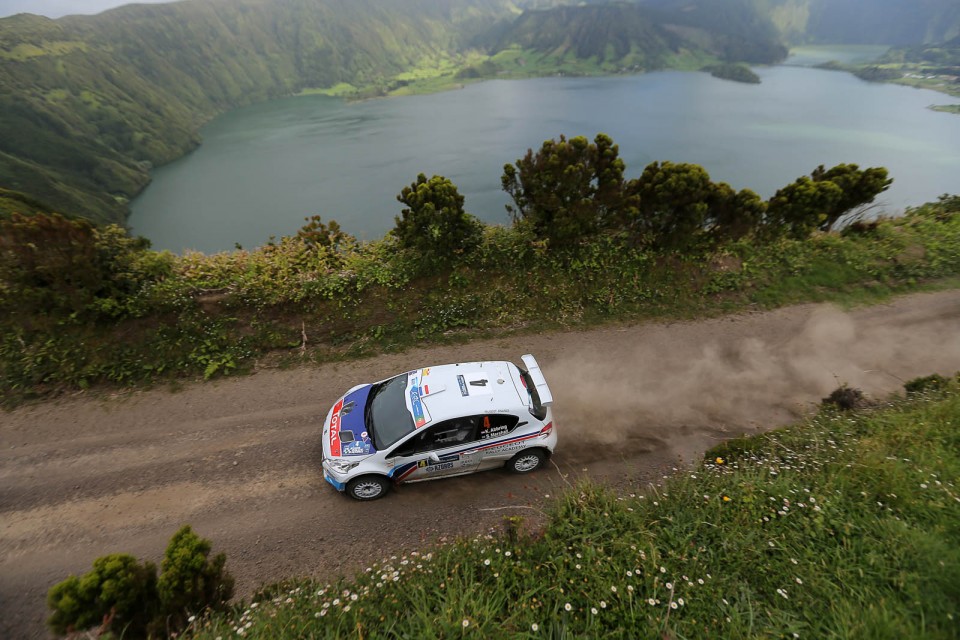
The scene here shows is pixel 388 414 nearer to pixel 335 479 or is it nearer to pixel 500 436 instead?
pixel 335 479

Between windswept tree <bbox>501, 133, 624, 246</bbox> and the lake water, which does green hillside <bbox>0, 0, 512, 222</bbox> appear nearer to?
the lake water

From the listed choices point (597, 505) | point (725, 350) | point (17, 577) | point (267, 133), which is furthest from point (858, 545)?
point (267, 133)

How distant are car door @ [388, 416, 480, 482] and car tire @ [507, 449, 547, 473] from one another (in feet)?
2.53

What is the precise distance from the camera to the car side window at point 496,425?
7.14 m

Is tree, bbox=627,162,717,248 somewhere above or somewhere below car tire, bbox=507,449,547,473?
above

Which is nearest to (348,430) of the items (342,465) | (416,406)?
(342,465)

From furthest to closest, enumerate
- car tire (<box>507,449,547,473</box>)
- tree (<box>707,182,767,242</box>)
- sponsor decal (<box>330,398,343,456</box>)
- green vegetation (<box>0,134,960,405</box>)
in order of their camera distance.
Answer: tree (<box>707,182,767,242</box>)
green vegetation (<box>0,134,960,405</box>)
car tire (<box>507,449,547,473</box>)
sponsor decal (<box>330,398,343,456</box>)

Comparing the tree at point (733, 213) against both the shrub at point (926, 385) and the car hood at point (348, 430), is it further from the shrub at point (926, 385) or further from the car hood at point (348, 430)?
the car hood at point (348, 430)

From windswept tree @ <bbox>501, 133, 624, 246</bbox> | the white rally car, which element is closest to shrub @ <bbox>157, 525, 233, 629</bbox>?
the white rally car

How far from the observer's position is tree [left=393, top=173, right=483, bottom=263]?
11273 mm

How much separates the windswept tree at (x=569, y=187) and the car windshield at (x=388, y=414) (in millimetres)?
6760

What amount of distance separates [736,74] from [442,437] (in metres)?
124

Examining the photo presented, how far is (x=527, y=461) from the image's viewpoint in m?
7.71

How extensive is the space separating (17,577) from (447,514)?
7.04 m
